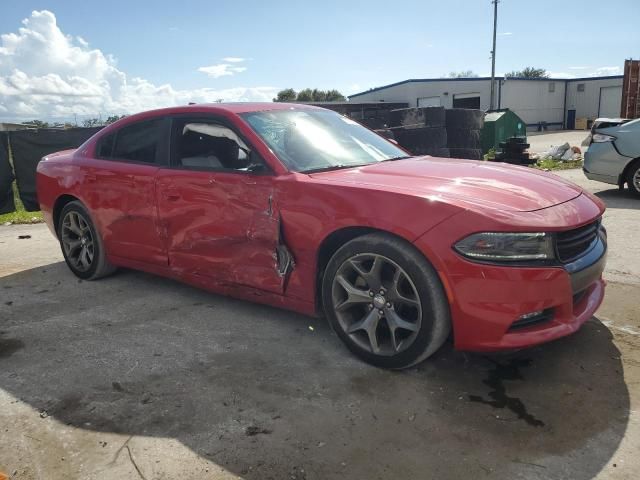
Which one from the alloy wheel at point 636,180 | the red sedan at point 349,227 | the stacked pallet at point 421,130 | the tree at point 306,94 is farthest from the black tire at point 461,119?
the tree at point 306,94

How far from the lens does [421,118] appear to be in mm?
11883

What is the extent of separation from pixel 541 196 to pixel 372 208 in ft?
3.11

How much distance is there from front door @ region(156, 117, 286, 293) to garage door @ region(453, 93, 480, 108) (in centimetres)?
4317

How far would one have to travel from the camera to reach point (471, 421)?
2.53 meters

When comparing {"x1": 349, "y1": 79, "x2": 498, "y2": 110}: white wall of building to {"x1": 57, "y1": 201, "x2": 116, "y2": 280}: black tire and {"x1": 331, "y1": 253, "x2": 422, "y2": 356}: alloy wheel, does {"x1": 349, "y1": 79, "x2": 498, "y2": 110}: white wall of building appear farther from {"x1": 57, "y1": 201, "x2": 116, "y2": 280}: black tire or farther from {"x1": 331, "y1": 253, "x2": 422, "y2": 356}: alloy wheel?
{"x1": 331, "y1": 253, "x2": 422, "y2": 356}: alloy wheel

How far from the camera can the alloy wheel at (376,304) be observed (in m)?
2.90

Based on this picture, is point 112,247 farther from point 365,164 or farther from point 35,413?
point 365,164

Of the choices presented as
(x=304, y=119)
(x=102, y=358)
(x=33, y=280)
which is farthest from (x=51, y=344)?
(x=304, y=119)

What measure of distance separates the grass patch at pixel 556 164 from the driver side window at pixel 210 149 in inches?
465

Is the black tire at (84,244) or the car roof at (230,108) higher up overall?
the car roof at (230,108)

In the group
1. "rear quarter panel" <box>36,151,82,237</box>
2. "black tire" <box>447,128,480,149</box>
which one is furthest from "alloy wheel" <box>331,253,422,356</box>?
"black tire" <box>447,128,480,149</box>

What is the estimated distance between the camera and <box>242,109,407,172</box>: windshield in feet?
11.5

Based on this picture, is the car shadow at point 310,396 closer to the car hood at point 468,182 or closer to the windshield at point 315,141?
the car hood at point 468,182

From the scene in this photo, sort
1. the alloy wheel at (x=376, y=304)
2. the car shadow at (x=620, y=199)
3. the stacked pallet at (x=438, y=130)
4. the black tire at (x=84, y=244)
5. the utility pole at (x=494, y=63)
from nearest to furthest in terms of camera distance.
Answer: the alloy wheel at (x=376, y=304), the black tire at (x=84, y=244), the car shadow at (x=620, y=199), the stacked pallet at (x=438, y=130), the utility pole at (x=494, y=63)
